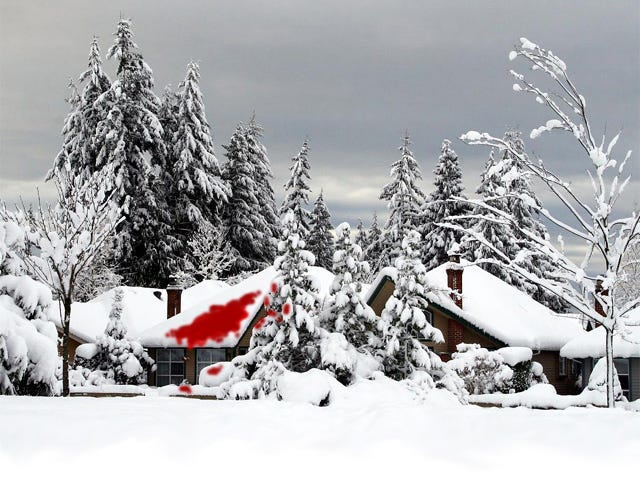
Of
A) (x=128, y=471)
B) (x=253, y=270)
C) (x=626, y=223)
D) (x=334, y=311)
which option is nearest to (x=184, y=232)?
(x=253, y=270)

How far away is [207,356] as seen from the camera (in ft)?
124

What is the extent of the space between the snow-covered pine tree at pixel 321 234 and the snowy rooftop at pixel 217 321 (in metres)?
24.9

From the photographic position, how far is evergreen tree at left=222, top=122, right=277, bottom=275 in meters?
61.0

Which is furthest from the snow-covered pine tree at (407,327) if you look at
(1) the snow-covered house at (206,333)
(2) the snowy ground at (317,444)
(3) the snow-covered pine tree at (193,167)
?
(3) the snow-covered pine tree at (193,167)

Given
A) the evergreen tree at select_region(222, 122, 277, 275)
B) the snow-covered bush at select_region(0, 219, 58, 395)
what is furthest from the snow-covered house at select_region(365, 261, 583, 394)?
the evergreen tree at select_region(222, 122, 277, 275)

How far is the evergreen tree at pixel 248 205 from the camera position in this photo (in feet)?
200

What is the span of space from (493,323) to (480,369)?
4809 millimetres

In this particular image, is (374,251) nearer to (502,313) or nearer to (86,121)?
(86,121)

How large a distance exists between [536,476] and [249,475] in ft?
9.34

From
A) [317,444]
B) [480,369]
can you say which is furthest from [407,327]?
[317,444]

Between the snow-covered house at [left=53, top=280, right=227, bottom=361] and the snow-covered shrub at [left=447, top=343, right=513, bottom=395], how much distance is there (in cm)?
1694

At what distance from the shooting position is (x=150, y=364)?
126ft

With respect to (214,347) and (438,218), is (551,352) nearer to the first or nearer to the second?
(214,347)

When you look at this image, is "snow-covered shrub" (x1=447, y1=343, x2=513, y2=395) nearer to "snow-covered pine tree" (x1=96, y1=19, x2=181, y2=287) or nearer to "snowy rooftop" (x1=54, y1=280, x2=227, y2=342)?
"snowy rooftop" (x1=54, y1=280, x2=227, y2=342)
